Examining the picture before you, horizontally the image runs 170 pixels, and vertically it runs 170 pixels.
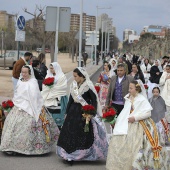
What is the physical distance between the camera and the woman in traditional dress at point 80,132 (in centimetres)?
768

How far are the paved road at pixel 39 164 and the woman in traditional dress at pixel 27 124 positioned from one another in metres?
0.14

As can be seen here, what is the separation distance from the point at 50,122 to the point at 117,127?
6.60 feet

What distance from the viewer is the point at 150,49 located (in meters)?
→ 68.8

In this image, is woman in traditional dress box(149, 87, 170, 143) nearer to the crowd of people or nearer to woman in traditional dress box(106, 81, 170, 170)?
the crowd of people

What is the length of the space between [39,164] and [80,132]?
2.84 ft

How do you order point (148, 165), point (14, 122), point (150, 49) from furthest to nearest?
point (150, 49)
point (14, 122)
point (148, 165)

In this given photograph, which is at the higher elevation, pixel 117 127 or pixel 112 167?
pixel 117 127

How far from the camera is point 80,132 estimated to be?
7.73 meters

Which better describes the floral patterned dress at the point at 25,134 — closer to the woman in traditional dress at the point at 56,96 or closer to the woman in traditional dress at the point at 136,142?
the woman in traditional dress at the point at 136,142

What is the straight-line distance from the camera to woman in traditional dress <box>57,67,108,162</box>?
7680 millimetres

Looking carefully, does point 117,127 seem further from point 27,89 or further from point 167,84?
point 167,84

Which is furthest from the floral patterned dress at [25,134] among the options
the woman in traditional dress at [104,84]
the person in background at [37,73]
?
the woman in traditional dress at [104,84]

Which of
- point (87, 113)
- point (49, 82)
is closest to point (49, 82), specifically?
point (49, 82)

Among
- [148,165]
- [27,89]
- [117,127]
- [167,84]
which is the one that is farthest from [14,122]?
[167,84]
